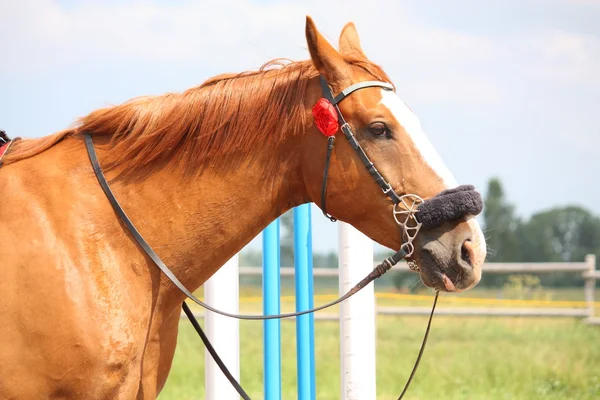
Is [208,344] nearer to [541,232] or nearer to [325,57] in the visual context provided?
[325,57]

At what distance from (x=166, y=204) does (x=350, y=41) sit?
117cm

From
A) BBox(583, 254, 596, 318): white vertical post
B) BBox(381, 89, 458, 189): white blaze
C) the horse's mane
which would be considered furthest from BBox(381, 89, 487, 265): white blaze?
BBox(583, 254, 596, 318): white vertical post

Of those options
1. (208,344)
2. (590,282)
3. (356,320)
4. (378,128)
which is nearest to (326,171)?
(378,128)

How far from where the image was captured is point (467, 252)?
3160 millimetres

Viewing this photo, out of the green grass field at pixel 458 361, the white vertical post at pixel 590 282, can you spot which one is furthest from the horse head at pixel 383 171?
the white vertical post at pixel 590 282

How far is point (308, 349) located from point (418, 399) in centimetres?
389

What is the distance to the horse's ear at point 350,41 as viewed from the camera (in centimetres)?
360

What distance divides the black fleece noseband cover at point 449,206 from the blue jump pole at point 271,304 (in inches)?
65.7

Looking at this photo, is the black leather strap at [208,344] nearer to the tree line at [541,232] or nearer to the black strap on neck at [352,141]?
the black strap on neck at [352,141]

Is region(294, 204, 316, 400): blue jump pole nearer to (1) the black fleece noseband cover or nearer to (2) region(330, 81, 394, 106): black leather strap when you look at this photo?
(2) region(330, 81, 394, 106): black leather strap

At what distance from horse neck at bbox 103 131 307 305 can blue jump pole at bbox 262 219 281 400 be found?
129 centimetres

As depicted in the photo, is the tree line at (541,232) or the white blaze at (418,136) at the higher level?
the tree line at (541,232)

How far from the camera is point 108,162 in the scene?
11.0 feet

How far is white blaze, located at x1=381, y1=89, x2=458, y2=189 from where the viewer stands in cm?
324
